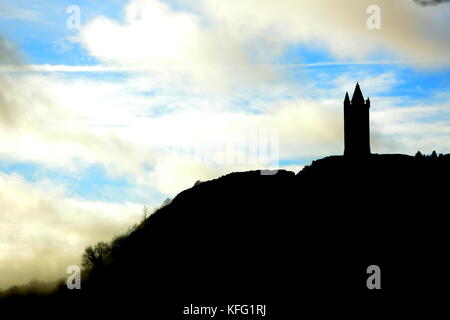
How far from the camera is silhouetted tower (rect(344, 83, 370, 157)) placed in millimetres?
92688

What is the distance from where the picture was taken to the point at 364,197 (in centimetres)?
8088

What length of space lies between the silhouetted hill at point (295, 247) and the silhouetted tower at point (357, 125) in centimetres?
275

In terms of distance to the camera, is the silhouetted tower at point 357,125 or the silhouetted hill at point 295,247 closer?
the silhouetted hill at point 295,247

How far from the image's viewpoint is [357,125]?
93.8 metres

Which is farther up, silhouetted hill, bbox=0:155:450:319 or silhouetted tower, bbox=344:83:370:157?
silhouetted tower, bbox=344:83:370:157

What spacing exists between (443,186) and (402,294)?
24.2 metres

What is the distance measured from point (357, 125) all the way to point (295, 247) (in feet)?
90.7

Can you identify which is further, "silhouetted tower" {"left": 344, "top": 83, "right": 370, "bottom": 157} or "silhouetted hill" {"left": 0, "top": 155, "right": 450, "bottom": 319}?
"silhouetted tower" {"left": 344, "top": 83, "right": 370, "bottom": 157}

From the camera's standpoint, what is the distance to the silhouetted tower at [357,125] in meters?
92.7

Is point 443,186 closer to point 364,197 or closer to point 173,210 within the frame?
point 364,197

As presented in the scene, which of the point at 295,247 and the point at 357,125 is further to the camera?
the point at 357,125

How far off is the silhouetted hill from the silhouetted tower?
275cm
